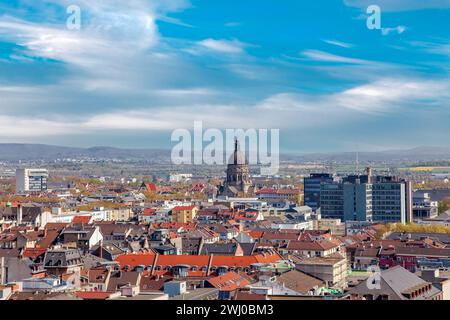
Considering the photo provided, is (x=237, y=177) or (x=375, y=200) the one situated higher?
(x=237, y=177)

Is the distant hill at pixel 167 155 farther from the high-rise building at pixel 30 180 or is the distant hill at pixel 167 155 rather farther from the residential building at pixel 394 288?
the residential building at pixel 394 288

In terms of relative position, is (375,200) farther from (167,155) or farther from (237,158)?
(167,155)

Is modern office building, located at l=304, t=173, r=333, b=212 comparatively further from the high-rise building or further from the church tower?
the high-rise building

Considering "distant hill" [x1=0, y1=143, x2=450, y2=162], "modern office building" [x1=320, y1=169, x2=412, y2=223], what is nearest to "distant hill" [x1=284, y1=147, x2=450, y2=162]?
"distant hill" [x1=0, y1=143, x2=450, y2=162]

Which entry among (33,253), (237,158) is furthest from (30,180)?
(33,253)

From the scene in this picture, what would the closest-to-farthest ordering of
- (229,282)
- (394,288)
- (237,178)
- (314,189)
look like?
1. (394,288)
2. (229,282)
3. (314,189)
4. (237,178)
